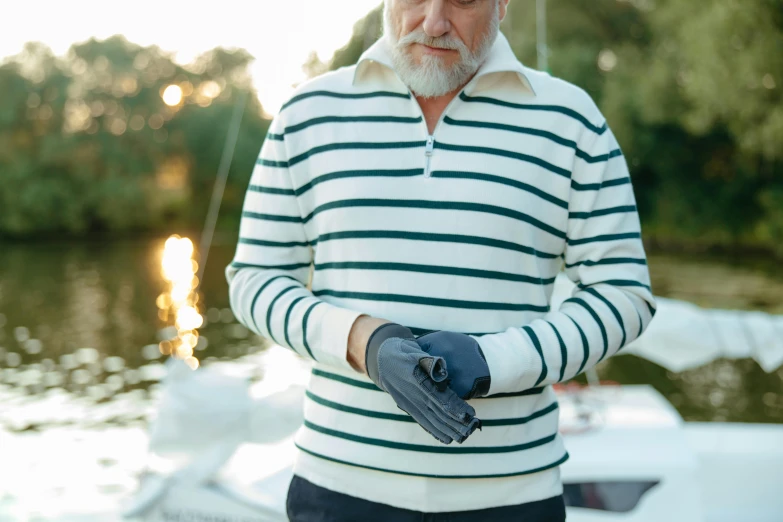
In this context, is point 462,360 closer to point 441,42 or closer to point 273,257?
point 273,257

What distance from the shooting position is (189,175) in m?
30.5

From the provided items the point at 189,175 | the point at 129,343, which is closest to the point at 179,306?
the point at 129,343

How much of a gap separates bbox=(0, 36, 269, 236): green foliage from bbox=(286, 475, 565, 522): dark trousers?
89.6 feet

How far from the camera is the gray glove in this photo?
109 cm

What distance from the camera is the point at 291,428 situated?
3594 mm

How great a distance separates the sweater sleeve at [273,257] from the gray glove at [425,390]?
21 centimetres

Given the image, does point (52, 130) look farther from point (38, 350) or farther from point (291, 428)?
point (291, 428)

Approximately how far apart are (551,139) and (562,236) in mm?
160

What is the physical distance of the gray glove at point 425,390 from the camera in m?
1.09

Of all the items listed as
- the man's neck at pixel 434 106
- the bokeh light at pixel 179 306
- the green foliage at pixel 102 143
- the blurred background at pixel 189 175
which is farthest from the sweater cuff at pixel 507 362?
the green foliage at pixel 102 143

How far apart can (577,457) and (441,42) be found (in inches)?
124

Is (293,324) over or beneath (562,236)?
beneath

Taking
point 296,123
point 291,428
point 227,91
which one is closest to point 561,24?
point 227,91

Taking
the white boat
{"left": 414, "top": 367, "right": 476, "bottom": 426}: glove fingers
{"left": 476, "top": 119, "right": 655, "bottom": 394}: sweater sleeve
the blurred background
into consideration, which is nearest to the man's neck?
{"left": 476, "top": 119, "right": 655, "bottom": 394}: sweater sleeve
